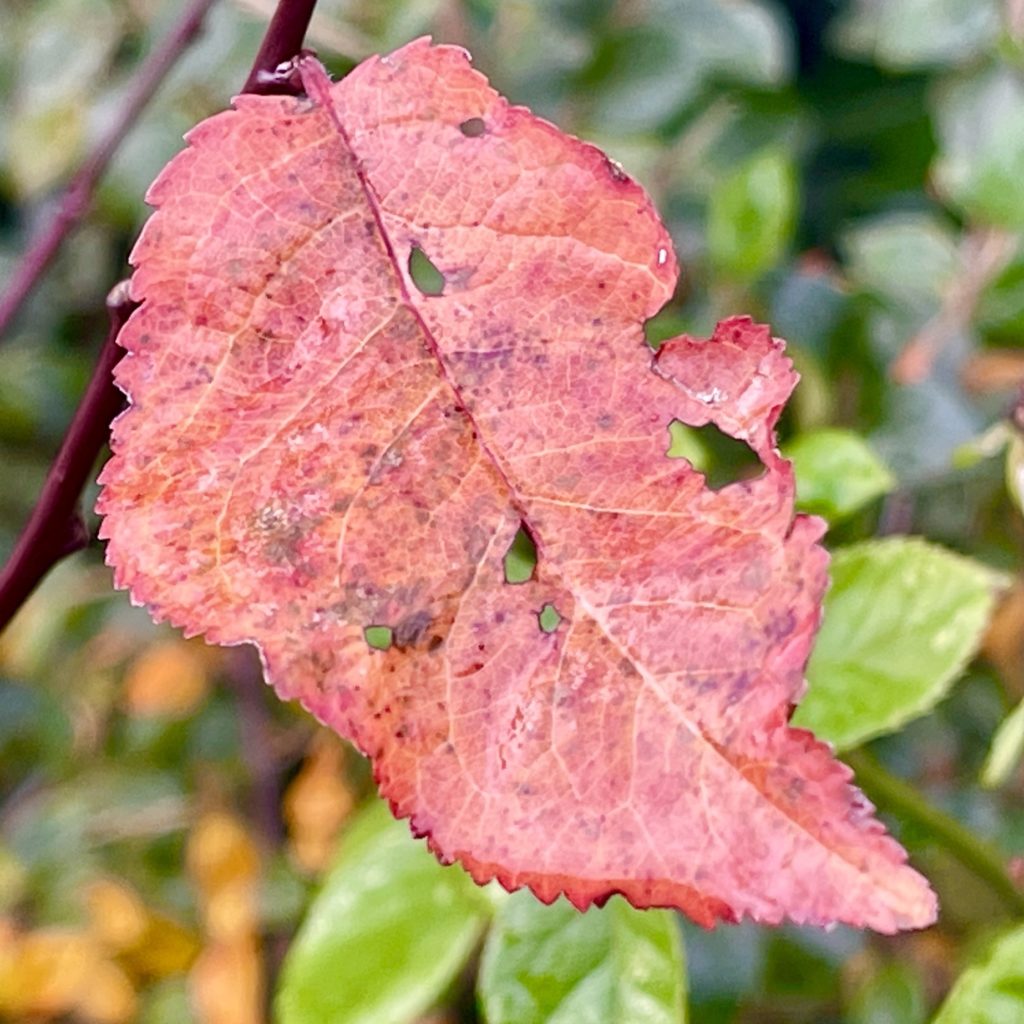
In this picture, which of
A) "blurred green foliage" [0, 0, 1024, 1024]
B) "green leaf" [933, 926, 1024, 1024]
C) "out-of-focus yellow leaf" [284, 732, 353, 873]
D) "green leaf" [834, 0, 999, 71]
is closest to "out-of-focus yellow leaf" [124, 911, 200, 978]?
"blurred green foliage" [0, 0, 1024, 1024]

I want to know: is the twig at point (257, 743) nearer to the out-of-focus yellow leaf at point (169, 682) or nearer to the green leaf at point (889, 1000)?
the out-of-focus yellow leaf at point (169, 682)

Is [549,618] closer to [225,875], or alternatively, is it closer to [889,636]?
[889,636]

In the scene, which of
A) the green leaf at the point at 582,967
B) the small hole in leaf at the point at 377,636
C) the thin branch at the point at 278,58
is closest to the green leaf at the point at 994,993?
the green leaf at the point at 582,967

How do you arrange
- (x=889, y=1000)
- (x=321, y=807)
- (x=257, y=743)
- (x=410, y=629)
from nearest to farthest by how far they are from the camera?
1. (x=410, y=629)
2. (x=889, y=1000)
3. (x=321, y=807)
4. (x=257, y=743)

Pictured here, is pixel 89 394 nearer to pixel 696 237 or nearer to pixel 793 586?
pixel 793 586

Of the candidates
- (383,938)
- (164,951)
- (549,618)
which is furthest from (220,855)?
(549,618)

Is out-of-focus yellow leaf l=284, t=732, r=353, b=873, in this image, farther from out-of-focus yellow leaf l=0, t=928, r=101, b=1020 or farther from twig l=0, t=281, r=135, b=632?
twig l=0, t=281, r=135, b=632

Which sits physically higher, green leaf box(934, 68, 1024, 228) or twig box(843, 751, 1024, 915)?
green leaf box(934, 68, 1024, 228)
